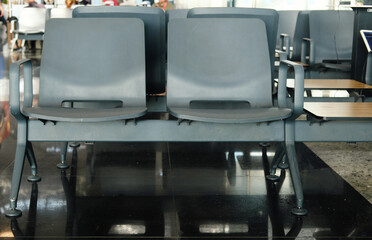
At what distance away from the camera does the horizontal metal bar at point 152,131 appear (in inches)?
88.3

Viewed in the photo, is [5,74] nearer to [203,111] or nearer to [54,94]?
[54,94]

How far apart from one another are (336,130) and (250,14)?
0.81 metres

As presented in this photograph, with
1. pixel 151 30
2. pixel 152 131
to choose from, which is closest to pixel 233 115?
A: pixel 152 131

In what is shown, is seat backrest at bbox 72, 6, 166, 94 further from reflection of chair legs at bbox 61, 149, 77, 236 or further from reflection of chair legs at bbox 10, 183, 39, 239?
reflection of chair legs at bbox 10, 183, 39, 239

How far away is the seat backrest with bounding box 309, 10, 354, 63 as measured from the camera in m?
4.71

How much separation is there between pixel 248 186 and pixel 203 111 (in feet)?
1.63

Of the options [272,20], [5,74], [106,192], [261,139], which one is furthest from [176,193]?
[5,74]

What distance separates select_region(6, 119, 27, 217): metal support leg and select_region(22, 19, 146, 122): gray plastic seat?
0.95 feet

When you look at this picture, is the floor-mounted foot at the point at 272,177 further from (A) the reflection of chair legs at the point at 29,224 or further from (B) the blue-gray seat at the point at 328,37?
(B) the blue-gray seat at the point at 328,37

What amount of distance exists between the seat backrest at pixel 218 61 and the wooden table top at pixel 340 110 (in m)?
0.23

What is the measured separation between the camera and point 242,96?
8.43ft

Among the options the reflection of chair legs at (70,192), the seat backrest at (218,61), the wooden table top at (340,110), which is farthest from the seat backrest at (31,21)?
the wooden table top at (340,110)

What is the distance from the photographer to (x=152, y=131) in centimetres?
228

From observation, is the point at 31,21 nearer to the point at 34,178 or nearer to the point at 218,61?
the point at 34,178
